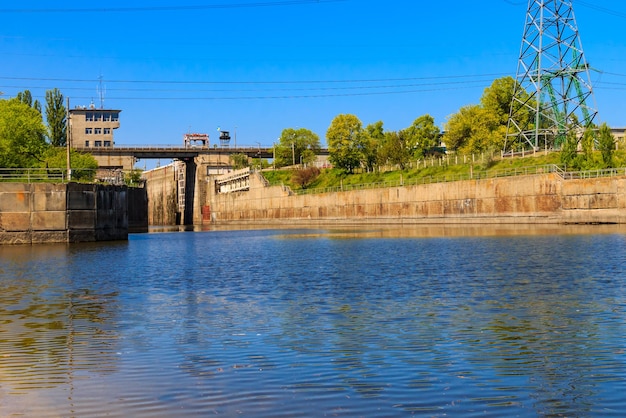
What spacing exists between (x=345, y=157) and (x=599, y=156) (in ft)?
232

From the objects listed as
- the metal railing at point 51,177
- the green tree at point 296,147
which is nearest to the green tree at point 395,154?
the green tree at point 296,147

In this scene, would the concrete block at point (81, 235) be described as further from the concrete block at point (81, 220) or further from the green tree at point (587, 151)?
the green tree at point (587, 151)

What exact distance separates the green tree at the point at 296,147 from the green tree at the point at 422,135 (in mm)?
30438

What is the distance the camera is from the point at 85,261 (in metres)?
41.2

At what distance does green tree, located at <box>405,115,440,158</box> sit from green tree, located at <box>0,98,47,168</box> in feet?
271

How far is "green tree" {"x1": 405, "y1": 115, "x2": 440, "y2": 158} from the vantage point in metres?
157

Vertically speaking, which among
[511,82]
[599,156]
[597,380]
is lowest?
[597,380]

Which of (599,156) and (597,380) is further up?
(599,156)

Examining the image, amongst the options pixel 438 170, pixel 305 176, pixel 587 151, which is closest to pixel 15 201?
pixel 587 151

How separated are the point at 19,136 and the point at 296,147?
323 ft

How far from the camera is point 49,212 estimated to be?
2312 inches

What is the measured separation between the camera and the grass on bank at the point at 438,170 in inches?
3777

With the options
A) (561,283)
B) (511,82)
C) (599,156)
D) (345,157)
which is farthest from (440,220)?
(561,283)

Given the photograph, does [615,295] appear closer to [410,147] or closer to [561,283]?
[561,283]
